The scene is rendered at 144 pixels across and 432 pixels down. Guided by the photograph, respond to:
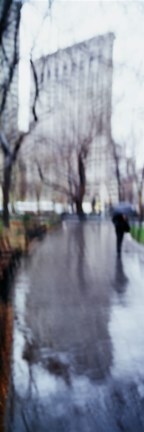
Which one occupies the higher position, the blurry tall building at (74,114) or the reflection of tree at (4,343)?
the blurry tall building at (74,114)

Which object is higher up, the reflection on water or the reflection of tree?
the reflection of tree

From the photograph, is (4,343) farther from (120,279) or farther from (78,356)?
(120,279)

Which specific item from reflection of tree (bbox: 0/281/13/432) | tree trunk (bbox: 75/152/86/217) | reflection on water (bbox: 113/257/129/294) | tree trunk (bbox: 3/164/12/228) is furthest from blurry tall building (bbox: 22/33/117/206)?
reflection of tree (bbox: 0/281/13/432)

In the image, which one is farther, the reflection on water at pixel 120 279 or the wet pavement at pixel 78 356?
the reflection on water at pixel 120 279

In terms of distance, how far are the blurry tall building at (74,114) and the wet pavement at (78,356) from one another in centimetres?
440

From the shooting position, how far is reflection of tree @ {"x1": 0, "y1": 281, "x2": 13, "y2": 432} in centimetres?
404

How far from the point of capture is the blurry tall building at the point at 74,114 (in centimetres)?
979

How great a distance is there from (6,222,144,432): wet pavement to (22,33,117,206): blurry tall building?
440 centimetres

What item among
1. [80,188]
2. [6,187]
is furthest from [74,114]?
[80,188]

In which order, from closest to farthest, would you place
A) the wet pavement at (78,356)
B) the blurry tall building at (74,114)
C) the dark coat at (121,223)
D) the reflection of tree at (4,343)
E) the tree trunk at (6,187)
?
the wet pavement at (78,356), the reflection of tree at (4,343), the blurry tall building at (74,114), the dark coat at (121,223), the tree trunk at (6,187)

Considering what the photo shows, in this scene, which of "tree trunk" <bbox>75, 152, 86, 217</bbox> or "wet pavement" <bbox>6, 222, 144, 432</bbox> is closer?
"wet pavement" <bbox>6, 222, 144, 432</bbox>

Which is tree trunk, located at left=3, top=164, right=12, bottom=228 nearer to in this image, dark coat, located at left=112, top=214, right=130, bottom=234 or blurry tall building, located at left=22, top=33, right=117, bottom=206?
blurry tall building, located at left=22, top=33, right=117, bottom=206

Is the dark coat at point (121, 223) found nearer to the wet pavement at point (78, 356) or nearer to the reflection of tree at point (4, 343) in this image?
the wet pavement at point (78, 356)

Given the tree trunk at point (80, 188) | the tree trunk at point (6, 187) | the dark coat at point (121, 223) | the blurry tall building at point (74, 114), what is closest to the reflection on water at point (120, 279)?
Result: the dark coat at point (121, 223)
